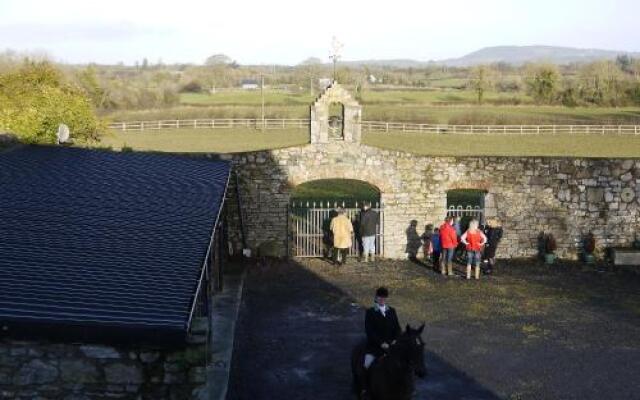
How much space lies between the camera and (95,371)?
6.71 m

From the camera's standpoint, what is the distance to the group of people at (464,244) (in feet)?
55.2

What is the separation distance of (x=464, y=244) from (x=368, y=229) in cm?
217

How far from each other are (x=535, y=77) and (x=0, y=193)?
73.8 meters

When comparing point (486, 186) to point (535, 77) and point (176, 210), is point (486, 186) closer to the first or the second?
point (176, 210)

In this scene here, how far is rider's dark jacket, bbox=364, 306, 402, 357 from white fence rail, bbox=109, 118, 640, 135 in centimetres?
4155

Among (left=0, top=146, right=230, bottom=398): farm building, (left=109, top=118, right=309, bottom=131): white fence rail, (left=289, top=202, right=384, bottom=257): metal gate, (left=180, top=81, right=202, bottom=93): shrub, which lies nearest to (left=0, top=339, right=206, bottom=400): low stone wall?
(left=0, top=146, right=230, bottom=398): farm building

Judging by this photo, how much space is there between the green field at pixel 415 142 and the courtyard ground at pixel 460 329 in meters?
22.7

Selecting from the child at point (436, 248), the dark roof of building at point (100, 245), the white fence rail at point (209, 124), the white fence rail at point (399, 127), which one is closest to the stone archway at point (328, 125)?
the child at point (436, 248)

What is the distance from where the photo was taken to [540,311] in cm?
1488

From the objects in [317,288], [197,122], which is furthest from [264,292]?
[197,122]

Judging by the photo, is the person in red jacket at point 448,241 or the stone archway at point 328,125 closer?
the person in red jacket at point 448,241

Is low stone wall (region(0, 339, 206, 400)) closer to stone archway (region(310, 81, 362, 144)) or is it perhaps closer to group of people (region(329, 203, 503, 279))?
group of people (region(329, 203, 503, 279))

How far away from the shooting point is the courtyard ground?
438 inches

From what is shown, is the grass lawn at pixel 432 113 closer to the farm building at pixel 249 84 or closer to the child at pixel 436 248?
the farm building at pixel 249 84
